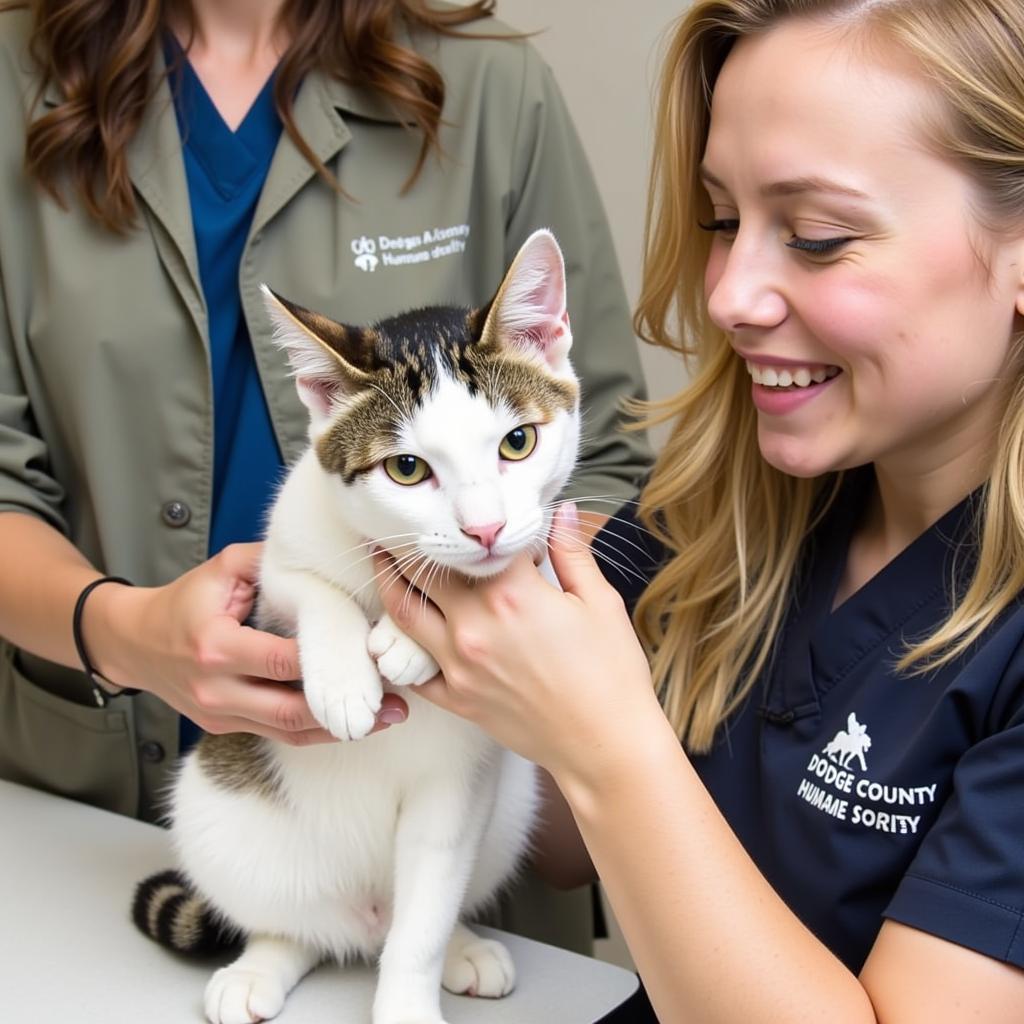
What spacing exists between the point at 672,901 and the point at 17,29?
→ 1.33 meters

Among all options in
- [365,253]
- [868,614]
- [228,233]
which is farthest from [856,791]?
[228,233]

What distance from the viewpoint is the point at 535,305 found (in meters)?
1.07

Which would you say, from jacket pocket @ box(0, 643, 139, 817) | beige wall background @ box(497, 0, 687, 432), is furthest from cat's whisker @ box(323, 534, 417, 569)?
beige wall background @ box(497, 0, 687, 432)

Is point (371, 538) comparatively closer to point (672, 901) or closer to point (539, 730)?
point (539, 730)

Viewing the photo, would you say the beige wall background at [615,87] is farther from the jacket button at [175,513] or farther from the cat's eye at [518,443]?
the cat's eye at [518,443]

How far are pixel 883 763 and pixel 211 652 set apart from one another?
0.62m

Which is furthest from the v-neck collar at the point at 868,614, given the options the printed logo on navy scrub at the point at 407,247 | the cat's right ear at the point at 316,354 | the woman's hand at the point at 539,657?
the printed logo on navy scrub at the point at 407,247

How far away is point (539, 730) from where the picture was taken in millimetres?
947

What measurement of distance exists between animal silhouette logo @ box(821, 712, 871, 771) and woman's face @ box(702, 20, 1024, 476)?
24cm

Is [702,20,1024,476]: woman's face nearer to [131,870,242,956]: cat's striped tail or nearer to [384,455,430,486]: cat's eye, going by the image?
[384,455,430,486]: cat's eye

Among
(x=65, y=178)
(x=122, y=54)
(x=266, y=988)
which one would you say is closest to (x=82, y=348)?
(x=65, y=178)

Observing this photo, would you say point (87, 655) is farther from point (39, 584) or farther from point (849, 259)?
point (849, 259)

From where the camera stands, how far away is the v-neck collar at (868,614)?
3.50ft

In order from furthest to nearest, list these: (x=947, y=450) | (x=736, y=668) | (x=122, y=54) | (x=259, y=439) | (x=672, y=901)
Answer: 1. (x=259, y=439)
2. (x=122, y=54)
3. (x=736, y=668)
4. (x=947, y=450)
5. (x=672, y=901)
